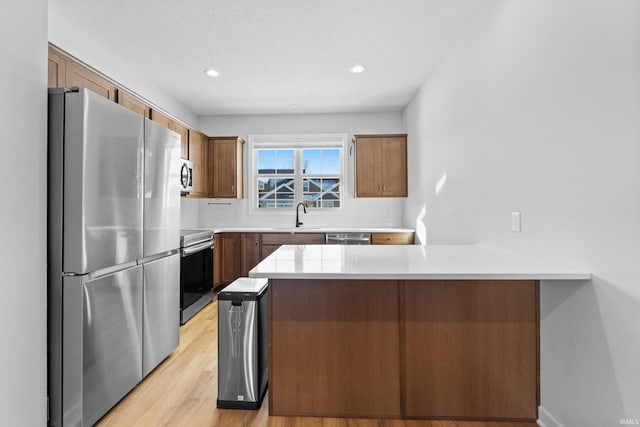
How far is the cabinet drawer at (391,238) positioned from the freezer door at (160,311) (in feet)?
8.32

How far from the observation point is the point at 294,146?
5289mm

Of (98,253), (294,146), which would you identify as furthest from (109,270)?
(294,146)

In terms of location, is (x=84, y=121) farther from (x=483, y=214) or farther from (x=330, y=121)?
(x=330, y=121)

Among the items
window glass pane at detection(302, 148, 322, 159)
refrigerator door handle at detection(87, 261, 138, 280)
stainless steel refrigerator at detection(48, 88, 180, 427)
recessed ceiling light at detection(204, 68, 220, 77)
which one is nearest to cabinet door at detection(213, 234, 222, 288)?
window glass pane at detection(302, 148, 322, 159)

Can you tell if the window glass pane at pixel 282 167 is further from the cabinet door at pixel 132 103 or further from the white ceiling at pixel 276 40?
the cabinet door at pixel 132 103

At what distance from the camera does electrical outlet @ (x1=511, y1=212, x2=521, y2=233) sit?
1924 millimetres

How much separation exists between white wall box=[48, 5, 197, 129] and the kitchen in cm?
102

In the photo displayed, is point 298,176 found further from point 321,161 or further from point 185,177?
point 185,177

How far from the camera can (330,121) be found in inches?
202

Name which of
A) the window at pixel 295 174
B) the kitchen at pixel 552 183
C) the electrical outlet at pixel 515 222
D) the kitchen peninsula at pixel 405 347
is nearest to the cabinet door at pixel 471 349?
the kitchen peninsula at pixel 405 347

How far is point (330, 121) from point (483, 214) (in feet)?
10.6

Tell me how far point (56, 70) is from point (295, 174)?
11.1ft

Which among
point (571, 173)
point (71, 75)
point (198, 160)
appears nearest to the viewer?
point (571, 173)

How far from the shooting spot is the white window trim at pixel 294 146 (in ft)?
16.9
